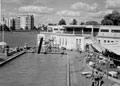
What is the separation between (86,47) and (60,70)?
18.3 m

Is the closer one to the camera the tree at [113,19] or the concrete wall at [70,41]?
the concrete wall at [70,41]

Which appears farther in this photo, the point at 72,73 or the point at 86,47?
the point at 86,47

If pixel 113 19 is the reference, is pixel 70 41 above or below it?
below

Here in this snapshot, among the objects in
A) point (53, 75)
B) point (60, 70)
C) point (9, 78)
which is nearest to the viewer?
point (9, 78)

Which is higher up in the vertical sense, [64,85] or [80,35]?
[80,35]

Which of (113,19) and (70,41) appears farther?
(113,19)

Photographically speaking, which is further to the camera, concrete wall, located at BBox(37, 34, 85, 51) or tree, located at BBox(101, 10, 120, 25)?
tree, located at BBox(101, 10, 120, 25)

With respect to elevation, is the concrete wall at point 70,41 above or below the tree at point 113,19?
below

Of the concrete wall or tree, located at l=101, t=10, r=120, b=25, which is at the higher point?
tree, located at l=101, t=10, r=120, b=25

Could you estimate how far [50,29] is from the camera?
63531 millimetres

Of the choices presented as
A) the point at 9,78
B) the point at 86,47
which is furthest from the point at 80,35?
the point at 9,78

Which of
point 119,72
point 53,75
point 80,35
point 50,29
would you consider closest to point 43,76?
point 53,75

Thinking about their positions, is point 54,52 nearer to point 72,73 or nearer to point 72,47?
point 72,47

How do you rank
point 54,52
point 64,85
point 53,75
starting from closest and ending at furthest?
1. point 64,85
2. point 53,75
3. point 54,52
